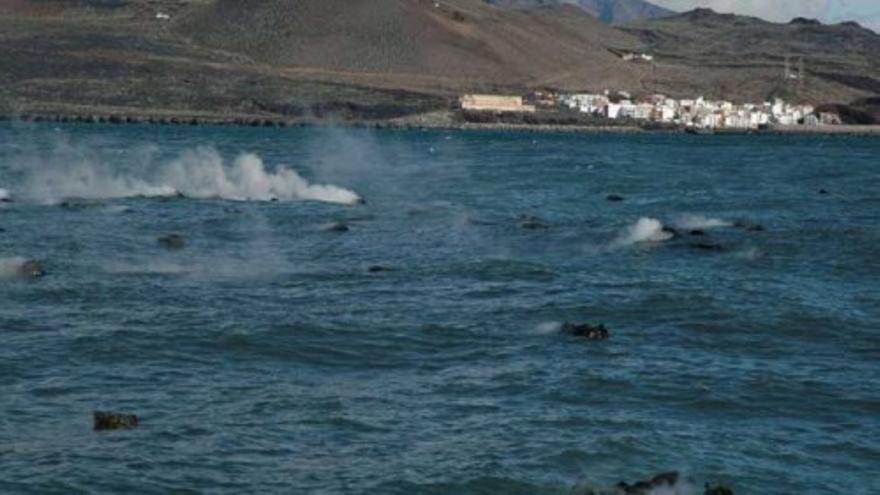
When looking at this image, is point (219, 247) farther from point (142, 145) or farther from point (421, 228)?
point (142, 145)

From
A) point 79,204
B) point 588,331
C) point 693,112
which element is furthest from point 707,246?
point 693,112

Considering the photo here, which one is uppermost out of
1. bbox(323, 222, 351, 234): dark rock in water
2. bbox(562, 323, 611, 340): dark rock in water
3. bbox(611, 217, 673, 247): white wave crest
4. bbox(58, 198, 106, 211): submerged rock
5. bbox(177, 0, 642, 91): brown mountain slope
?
bbox(177, 0, 642, 91): brown mountain slope

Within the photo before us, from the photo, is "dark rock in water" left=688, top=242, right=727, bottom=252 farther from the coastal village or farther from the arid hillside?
the coastal village

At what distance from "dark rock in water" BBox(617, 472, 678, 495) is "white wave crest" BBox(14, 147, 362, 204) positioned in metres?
30.6

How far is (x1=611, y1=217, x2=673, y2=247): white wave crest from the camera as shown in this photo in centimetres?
3316

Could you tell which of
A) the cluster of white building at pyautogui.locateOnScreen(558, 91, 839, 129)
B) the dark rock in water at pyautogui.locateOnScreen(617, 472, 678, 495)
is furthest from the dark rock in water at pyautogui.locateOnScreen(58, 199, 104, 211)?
the cluster of white building at pyautogui.locateOnScreen(558, 91, 839, 129)

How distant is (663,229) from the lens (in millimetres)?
34500

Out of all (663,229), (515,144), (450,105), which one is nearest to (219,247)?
(663,229)

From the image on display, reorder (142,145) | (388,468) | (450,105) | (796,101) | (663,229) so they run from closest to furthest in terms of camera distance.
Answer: (388,468) → (663,229) → (142,145) → (450,105) → (796,101)

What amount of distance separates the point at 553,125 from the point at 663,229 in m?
117

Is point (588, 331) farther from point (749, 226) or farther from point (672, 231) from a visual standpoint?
point (749, 226)

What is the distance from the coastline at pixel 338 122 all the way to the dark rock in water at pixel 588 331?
357ft

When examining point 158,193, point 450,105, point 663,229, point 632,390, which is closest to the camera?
point 632,390

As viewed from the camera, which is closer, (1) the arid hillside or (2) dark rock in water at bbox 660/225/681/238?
(2) dark rock in water at bbox 660/225/681/238
